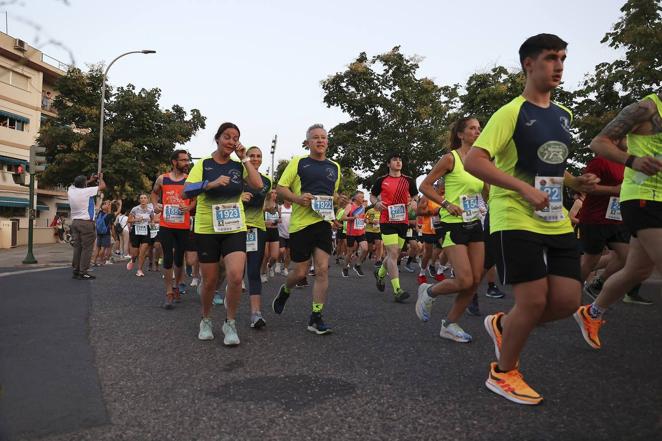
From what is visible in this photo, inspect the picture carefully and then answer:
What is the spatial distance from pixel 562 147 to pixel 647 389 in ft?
5.11

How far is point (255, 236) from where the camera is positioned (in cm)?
623

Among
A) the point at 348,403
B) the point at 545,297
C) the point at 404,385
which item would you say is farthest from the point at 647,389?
the point at 348,403

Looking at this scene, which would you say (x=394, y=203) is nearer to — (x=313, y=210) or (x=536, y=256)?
(x=313, y=210)

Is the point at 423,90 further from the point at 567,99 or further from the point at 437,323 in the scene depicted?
the point at 437,323

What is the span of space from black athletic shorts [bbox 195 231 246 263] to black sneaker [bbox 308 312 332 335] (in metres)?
0.95

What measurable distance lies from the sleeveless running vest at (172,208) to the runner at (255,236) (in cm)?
91

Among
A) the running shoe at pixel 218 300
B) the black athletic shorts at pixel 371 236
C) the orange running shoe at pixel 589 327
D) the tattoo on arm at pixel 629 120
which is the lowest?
the running shoe at pixel 218 300

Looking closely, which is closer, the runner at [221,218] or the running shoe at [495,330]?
the running shoe at [495,330]


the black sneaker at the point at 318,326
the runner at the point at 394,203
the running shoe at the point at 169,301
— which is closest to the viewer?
the black sneaker at the point at 318,326

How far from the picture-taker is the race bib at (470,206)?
16.4 feet

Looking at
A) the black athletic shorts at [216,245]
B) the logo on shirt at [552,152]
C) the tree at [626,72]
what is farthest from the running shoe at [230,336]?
the tree at [626,72]

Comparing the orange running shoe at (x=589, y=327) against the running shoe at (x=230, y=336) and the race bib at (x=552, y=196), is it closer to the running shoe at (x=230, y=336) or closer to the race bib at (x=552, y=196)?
the race bib at (x=552, y=196)

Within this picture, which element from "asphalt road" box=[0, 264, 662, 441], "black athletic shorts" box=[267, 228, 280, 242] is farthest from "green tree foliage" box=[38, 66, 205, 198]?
"asphalt road" box=[0, 264, 662, 441]

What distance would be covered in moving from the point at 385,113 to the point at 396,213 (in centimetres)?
2991
